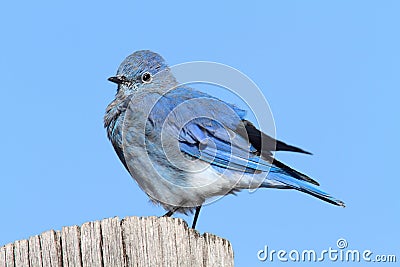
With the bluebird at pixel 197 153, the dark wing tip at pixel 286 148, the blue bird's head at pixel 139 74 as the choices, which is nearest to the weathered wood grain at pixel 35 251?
the bluebird at pixel 197 153

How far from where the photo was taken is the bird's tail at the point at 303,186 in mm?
6871

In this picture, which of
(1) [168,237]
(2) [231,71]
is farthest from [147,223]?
(2) [231,71]

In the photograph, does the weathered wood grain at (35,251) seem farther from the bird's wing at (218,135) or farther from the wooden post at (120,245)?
the bird's wing at (218,135)

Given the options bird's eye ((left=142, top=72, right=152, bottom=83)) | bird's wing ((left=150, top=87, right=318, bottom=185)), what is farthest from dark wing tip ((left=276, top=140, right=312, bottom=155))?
bird's eye ((left=142, top=72, right=152, bottom=83))

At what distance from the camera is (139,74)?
804 cm

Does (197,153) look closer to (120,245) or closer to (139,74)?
(139,74)

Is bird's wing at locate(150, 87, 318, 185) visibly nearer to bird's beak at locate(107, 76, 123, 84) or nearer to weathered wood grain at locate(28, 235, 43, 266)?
bird's beak at locate(107, 76, 123, 84)

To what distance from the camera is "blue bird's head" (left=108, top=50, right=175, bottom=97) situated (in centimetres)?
799

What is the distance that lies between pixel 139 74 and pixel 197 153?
1361 mm

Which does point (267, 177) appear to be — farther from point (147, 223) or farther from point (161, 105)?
point (147, 223)

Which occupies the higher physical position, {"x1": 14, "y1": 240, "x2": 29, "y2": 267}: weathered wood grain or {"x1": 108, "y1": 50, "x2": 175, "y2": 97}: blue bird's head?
{"x1": 108, "y1": 50, "x2": 175, "y2": 97}: blue bird's head

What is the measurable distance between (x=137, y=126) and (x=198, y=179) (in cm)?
84

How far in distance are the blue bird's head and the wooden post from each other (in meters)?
3.62

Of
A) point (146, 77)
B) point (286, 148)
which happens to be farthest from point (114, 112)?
point (286, 148)
